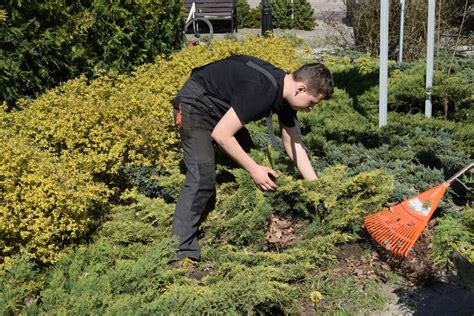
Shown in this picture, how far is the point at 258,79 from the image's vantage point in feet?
10.4

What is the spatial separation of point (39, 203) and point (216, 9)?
12796mm

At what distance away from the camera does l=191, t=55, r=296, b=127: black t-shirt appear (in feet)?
10.2

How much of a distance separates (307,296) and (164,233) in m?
0.99

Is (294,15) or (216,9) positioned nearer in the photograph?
(216,9)

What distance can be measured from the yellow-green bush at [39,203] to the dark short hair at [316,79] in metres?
1.46

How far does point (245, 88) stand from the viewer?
3.17 m

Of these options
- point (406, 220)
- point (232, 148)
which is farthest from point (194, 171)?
point (406, 220)

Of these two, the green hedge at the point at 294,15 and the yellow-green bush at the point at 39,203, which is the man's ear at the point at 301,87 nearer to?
the yellow-green bush at the point at 39,203

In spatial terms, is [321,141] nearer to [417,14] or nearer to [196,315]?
[196,315]

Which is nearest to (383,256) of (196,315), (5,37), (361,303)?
(361,303)

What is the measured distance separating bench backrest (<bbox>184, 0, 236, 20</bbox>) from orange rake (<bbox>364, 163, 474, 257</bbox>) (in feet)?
41.3

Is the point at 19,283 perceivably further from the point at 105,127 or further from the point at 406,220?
the point at 406,220

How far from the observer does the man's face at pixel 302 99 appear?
319cm

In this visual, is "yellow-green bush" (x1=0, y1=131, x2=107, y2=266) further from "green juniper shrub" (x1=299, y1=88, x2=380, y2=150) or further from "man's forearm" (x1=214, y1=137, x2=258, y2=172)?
"green juniper shrub" (x1=299, y1=88, x2=380, y2=150)
